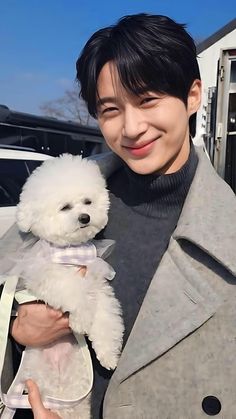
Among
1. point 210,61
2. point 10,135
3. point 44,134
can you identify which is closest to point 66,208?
point 210,61

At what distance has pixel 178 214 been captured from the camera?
1388 mm

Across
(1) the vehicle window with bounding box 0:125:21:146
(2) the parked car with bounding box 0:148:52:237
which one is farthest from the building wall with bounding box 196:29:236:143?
(1) the vehicle window with bounding box 0:125:21:146

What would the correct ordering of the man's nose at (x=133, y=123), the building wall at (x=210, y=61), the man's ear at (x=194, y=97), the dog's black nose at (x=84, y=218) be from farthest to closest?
the building wall at (x=210, y=61), the dog's black nose at (x=84, y=218), the man's ear at (x=194, y=97), the man's nose at (x=133, y=123)

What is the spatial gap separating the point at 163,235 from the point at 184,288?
0.71 ft

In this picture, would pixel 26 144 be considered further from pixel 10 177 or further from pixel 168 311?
pixel 168 311

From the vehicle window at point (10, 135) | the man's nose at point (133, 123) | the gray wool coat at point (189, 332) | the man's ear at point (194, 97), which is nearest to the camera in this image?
the gray wool coat at point (189, 332)

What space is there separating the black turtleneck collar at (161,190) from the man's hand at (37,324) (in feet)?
1.35

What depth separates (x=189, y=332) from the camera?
1.13m

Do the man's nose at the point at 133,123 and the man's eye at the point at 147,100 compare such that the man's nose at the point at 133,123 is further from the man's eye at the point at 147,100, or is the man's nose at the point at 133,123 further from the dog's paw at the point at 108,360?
the dog's paw at the point at 108,360

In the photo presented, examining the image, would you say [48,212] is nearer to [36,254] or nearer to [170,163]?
[36,254]

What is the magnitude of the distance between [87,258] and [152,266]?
0.90ft

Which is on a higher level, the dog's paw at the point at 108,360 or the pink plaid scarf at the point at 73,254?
the pink plaid scarf at the point at 73,254

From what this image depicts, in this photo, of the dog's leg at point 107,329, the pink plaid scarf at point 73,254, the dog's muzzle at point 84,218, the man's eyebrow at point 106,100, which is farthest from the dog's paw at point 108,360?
the man's eyebrow at point 106,100

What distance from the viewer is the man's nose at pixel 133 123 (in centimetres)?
125
